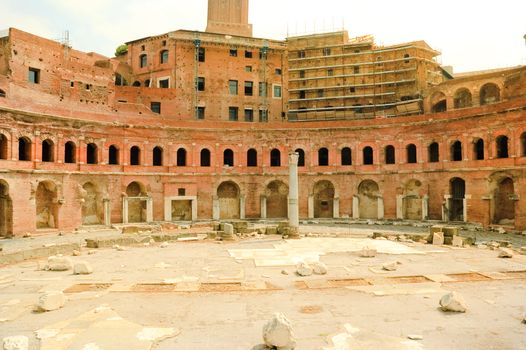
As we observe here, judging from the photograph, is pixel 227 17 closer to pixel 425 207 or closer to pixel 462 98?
pixel 462 98

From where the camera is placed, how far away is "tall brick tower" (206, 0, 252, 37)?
41.4m

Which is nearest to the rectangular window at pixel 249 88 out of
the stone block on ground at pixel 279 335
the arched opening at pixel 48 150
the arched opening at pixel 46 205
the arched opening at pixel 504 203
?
the arched opening at pixel 48 150

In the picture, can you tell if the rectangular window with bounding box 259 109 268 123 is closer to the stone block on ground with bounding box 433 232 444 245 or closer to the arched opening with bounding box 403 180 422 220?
the arched opening with bounding box 403 180 422 220

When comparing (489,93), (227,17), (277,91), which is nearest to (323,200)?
(277,91)

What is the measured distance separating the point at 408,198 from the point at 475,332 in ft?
84.4

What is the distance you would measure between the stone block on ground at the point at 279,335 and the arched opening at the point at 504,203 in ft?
83.5

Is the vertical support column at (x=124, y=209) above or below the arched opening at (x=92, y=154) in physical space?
below

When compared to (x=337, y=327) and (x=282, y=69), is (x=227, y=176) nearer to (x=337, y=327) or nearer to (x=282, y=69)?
(x=282, y=69)

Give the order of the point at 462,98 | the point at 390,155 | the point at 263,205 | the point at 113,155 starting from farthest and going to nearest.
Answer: the point at 462,98
the point at 390,155
the point at 263,205
the point at 113,155

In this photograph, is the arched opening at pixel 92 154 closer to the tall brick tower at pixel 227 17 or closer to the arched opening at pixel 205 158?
the arched opening at pixel 205 158

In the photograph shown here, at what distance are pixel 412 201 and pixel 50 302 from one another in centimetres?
2902

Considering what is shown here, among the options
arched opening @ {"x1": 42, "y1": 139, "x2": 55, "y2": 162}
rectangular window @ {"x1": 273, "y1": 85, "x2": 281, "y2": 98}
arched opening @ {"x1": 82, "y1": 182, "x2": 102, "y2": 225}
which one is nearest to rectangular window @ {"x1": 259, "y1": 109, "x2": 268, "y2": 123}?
rectangular window @ {"x1": 273, "y1": 85, "x2": 281, "y2": 98}

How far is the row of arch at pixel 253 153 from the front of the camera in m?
28.0

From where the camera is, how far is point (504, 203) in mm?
A: 28234
